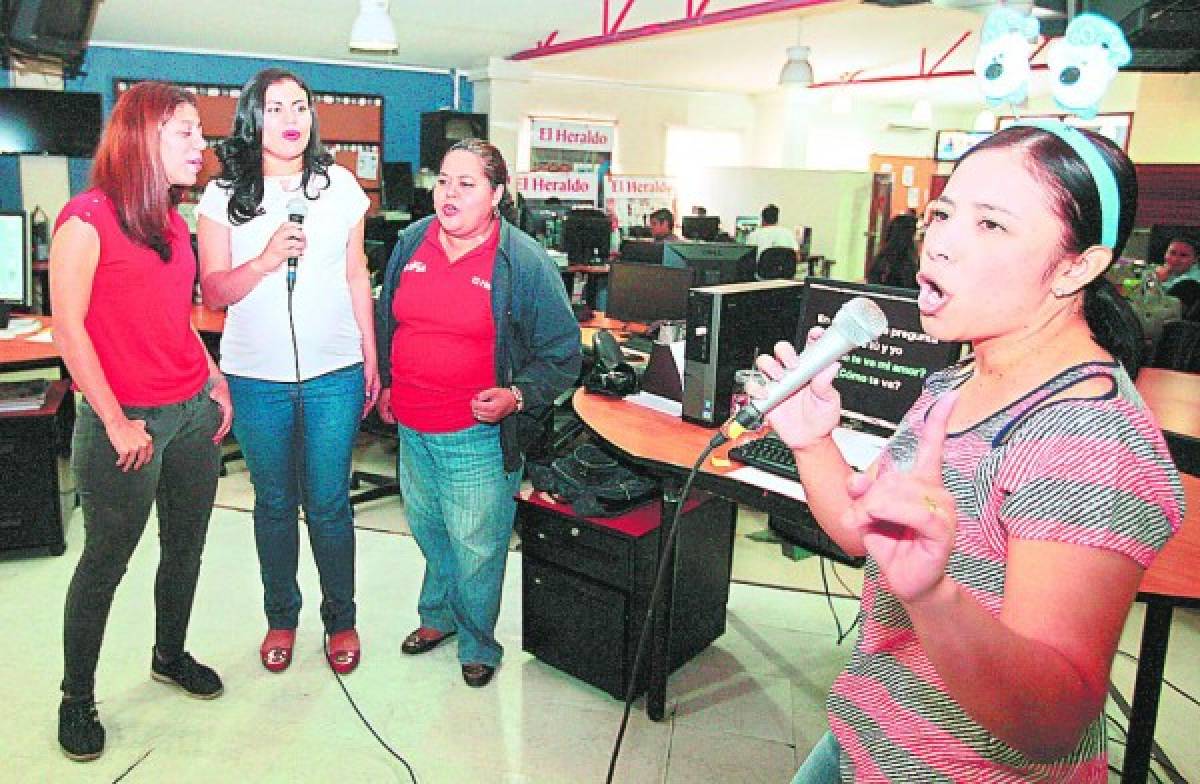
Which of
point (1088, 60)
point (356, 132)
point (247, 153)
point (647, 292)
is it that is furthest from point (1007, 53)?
point (356, 132)

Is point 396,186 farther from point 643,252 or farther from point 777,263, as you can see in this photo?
point 643,252

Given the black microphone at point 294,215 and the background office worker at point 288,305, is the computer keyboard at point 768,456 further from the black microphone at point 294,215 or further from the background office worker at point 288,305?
the black microphone at point 294,215

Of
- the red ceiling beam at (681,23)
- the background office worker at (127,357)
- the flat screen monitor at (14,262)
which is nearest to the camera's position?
the background office worker at (127,357)

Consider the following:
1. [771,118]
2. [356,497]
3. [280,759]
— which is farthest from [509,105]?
[280,759]

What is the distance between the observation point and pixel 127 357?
197 centimetres

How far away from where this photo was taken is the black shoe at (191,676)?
2.41 metres

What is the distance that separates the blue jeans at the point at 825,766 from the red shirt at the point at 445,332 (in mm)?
1415

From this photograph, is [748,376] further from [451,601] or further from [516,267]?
[451,601]

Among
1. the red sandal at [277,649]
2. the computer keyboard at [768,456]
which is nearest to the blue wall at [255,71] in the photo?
the red sandal at [277,649]

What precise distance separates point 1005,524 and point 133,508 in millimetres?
1900

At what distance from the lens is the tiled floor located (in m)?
2.18

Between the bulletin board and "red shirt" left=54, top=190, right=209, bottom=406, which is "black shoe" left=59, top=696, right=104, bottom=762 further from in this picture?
the bulletin board

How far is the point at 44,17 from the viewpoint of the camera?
433cm

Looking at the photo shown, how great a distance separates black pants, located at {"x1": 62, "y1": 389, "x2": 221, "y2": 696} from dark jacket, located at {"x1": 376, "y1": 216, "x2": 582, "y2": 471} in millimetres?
568
